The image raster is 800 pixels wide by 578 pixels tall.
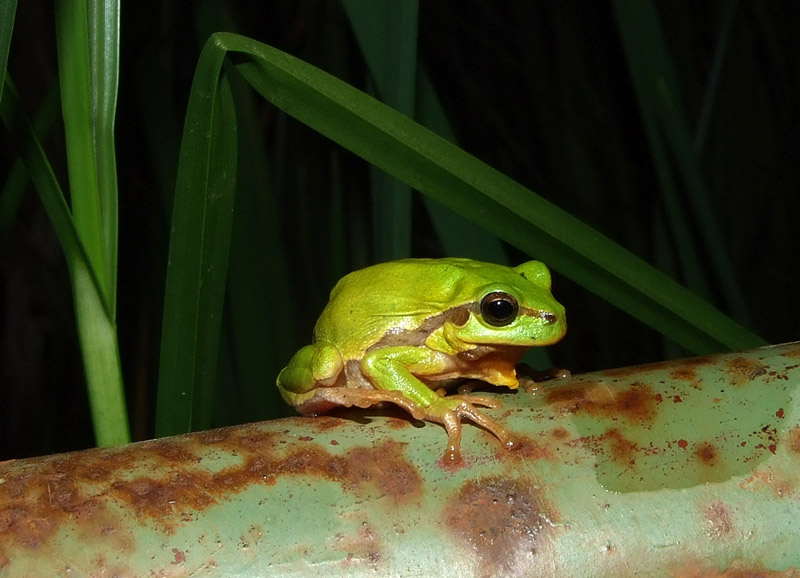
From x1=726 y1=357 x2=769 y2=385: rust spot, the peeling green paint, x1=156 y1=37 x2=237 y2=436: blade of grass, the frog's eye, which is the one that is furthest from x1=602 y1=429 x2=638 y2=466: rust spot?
the frog's eye

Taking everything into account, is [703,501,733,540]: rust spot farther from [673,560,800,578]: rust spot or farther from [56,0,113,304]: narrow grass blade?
[56,0,113,304]: narrow grass blade

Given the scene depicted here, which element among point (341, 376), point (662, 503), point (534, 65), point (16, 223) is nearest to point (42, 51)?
point (16, 223)

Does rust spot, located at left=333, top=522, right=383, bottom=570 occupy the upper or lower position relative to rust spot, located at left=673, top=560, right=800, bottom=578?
upper

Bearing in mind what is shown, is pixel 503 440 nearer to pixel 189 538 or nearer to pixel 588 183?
pixel 189 538

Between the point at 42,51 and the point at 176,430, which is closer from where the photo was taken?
the point at 176,430

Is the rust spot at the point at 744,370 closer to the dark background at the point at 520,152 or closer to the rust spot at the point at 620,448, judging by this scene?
the rust spot at the point at 620,448

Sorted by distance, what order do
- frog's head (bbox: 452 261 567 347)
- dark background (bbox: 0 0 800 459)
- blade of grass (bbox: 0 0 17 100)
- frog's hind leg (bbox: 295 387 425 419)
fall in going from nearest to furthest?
blade of grass (bbox: 0 0 17 100), frog's hind leg (bbox: 295 387 425 419), frog's head (bbox: 452 261 567 347), dark background (bbox: 0 0 800 459)

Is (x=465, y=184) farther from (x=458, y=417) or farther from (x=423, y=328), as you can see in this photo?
(x=423, y=328)

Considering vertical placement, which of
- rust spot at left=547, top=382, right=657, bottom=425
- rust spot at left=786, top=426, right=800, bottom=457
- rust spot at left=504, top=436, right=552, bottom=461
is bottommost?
rust spot at left=504, top=436, right=552, bottom=461
